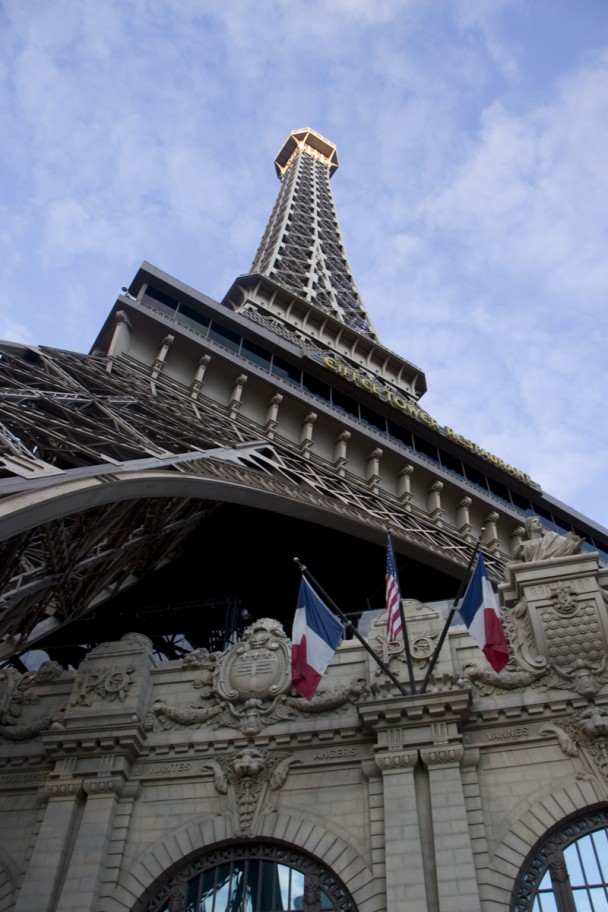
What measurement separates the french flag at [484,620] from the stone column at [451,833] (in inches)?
93.9

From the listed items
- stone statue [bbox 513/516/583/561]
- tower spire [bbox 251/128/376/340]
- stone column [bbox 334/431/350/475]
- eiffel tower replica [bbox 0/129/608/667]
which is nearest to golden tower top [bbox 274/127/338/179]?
tower spire [bbox 251/128/376/340]

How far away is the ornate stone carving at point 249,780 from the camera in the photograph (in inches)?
719

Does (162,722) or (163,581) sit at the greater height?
(163,581)

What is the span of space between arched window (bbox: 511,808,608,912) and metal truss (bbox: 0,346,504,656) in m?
11.7

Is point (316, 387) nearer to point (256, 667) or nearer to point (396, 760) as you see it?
point (256, 667)

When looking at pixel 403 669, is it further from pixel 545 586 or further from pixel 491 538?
pixel 491 538

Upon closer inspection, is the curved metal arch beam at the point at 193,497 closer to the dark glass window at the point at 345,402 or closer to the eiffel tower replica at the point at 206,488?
the eiffel tower replica at the point at 206,488

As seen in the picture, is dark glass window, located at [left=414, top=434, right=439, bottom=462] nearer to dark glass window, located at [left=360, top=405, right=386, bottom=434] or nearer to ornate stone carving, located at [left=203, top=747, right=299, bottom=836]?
dark glass window, located at [left=360, top=405, right=386, bottom=434]

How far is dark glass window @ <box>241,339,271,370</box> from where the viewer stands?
42.9m

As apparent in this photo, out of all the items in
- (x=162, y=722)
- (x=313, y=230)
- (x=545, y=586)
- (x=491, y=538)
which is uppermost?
(x=313, y=230)

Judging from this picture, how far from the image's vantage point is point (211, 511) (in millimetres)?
32719

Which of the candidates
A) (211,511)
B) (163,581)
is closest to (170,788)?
(211,511)

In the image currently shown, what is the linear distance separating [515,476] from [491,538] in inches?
306

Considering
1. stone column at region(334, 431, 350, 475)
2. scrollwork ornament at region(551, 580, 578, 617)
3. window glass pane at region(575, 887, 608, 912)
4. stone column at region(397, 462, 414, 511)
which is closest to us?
window glass pane at region(575, 887, 608, 912)
